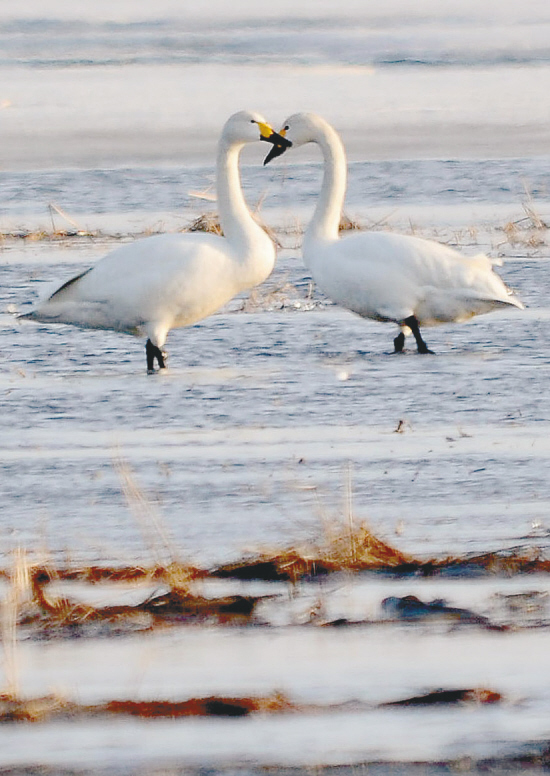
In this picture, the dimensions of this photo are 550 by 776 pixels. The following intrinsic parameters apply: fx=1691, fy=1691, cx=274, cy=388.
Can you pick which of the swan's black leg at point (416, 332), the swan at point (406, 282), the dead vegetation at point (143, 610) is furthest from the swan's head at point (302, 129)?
the dead vegetation at point (143, 610)

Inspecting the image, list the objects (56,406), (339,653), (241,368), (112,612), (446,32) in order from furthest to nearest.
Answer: (446,32) → (241,368) → (56,406) → (112,612) → (339,653)

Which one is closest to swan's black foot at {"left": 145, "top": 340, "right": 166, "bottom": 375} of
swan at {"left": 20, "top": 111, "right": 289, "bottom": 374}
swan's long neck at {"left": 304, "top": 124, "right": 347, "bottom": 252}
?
swan at {"left": 20, "top": 111, "right": 289, "bottom": 374}

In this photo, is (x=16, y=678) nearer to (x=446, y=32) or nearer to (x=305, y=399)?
(x=305, y=399)

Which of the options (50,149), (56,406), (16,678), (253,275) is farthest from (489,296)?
(50,149)

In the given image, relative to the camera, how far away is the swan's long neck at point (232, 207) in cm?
805

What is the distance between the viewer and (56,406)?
6.75 m

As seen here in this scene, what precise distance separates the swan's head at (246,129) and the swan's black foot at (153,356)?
1.50m

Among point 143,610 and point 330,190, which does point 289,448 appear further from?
point 330,190

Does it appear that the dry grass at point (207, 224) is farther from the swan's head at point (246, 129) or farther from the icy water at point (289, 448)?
the swan's head at point (246, 129)

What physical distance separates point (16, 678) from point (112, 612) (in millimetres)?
555

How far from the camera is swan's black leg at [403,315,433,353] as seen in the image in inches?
311

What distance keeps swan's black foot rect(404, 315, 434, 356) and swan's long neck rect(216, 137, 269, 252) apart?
817mm

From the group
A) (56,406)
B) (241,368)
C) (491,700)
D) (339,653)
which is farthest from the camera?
(241,368)

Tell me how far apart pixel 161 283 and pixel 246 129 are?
1.40m
